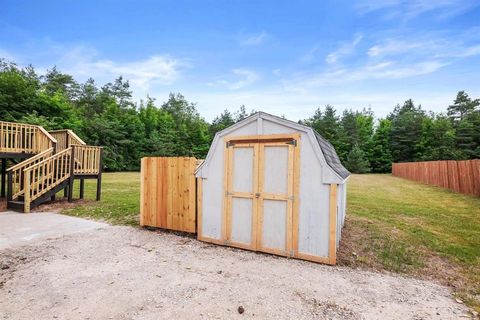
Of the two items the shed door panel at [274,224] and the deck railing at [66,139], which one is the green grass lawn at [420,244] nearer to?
the shed door panel at [274,224]

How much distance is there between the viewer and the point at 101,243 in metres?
5.09

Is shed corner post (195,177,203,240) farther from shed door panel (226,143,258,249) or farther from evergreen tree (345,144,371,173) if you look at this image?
evergreen tree (345,144,371,173)

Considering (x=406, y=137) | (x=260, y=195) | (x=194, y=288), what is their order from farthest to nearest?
(x=406, y=137) → (x=260, y=195) → (x=194, y=288)

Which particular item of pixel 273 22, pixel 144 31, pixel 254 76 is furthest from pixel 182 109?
pixel 273 22

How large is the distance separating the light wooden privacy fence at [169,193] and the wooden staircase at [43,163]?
15.3 ft

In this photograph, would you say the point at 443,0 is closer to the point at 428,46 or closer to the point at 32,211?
the point at 428,46

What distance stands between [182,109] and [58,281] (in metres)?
51.7

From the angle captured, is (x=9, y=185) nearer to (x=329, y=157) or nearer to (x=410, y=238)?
(x=329, y=157)

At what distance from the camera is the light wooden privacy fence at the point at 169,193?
18.7 feet

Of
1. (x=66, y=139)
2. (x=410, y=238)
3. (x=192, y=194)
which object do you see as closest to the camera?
(x=192, y=194)

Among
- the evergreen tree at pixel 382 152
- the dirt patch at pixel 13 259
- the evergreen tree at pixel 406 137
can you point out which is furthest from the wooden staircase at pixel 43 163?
the evergreen tree at pixel 406 137

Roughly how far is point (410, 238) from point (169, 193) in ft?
18.4

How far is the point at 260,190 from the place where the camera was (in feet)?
15.5

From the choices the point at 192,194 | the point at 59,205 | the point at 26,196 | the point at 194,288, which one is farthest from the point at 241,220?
the point at 59,205
